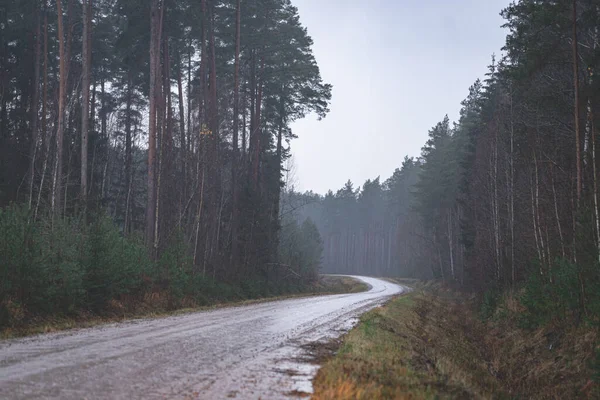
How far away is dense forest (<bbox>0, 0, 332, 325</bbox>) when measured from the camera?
16.3 meters

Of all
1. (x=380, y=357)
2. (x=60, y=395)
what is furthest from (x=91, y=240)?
(x=60, y=395)

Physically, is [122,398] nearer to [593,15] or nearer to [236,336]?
[236,336]

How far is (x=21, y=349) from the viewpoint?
8.70m

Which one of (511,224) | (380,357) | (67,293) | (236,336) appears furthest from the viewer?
(511,224)

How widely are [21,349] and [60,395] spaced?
3.57 metres

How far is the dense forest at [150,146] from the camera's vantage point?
16328 mm

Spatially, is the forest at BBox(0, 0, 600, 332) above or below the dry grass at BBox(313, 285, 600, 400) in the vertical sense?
above

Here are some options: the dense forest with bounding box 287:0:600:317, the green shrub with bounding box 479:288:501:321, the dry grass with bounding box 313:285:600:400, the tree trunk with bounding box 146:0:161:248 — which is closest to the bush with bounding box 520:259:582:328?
the dense forest with bounding box 287:0:600:317

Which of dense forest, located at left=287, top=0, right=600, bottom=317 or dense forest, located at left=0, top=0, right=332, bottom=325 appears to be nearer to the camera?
dense forest, located at left=287, top=0, right=600, bottom=317

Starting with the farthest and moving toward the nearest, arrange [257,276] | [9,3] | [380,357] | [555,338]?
[257,276], [9,3], [555,338], [380,357]

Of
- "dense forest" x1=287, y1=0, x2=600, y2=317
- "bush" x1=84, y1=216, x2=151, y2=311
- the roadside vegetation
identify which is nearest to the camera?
the roadside vegetation

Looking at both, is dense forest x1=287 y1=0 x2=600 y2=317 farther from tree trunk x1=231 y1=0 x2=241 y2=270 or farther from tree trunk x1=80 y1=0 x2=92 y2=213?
tree trunk x1=80 y1=0 x2=92 y2=213

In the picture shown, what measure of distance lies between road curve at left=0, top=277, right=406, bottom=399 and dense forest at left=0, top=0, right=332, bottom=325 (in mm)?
4127

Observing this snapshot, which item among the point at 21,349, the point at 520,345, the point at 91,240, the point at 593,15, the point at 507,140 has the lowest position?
the point at 520,345
